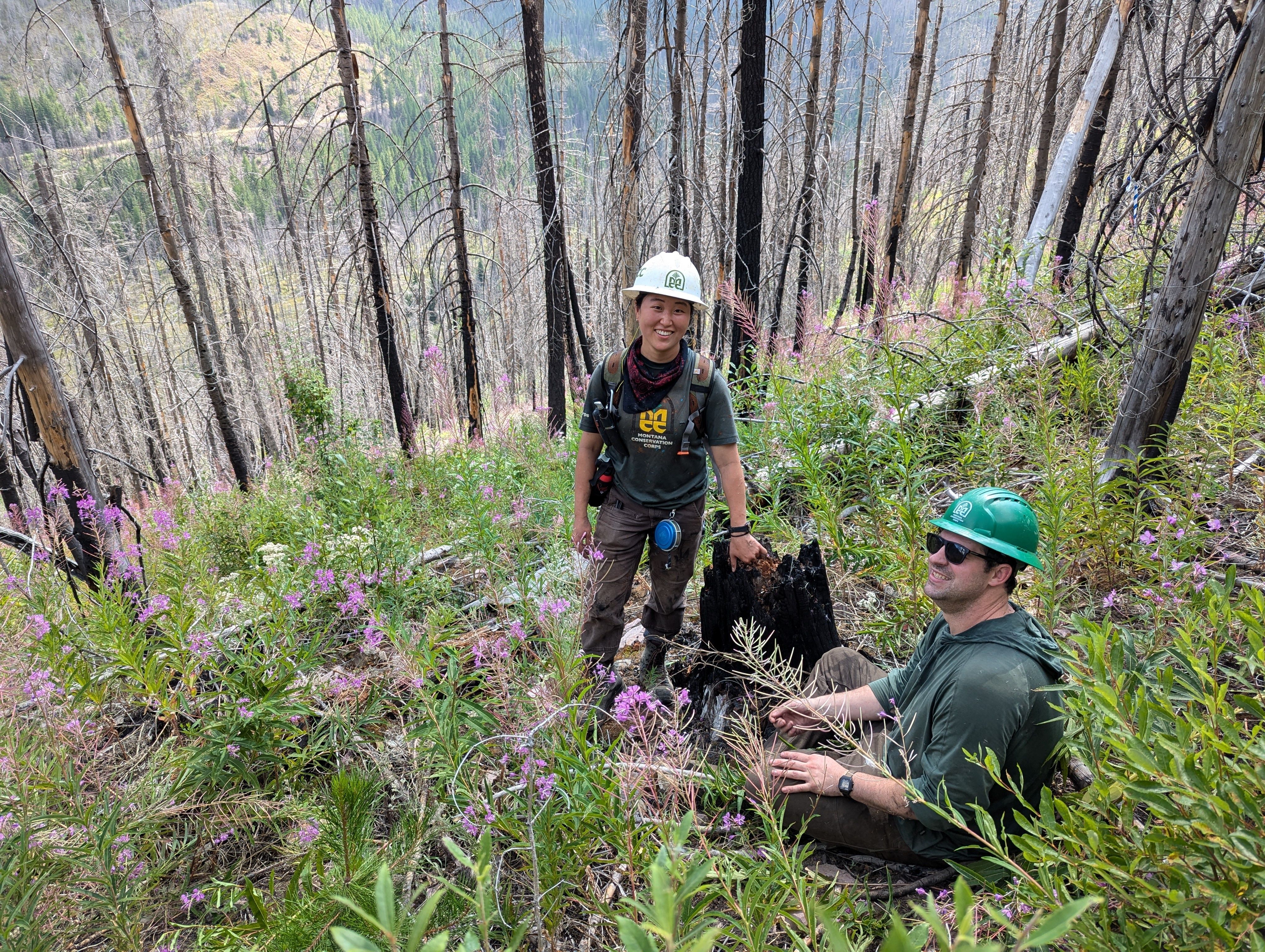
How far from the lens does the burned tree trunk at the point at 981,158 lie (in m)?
9.10

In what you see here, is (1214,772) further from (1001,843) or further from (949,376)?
(949,376)

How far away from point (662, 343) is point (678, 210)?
3.89m

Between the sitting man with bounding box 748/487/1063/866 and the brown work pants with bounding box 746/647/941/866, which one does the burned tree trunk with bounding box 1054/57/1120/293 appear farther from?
the brown work pants with bounding box 746/647/941/866

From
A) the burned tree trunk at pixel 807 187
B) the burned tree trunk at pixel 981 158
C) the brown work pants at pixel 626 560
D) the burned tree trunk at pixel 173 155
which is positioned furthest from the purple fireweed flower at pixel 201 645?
the burned tree trunk at pixel 173 155

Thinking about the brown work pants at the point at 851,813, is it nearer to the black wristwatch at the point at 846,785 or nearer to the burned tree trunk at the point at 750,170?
the black wristwatch at the point at 846,785

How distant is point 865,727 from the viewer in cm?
256

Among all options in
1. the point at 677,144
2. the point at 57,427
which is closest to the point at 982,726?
the point at 57,427

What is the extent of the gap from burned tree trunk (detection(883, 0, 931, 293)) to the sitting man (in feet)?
26.7

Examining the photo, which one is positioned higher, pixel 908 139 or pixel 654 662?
pixel 908 139

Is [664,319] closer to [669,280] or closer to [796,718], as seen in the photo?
[669,280]

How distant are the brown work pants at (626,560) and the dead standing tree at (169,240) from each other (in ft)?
32.5

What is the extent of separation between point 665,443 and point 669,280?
2.69ft

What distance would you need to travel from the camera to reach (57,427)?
3373 mm

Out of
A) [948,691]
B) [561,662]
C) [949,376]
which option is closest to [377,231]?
[949,376]
